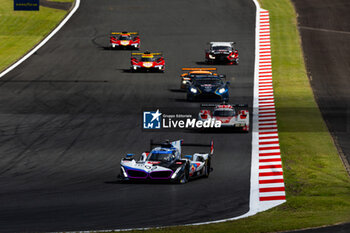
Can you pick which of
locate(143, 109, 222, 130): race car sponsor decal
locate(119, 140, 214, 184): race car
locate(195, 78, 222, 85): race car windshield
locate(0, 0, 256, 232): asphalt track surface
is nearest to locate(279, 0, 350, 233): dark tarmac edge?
locate(0, 0, 256, 232): asphalt track surface

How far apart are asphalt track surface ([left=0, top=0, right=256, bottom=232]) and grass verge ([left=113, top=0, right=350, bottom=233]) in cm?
175

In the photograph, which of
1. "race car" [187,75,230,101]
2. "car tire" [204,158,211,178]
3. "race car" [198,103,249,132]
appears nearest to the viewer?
"car tire" [204,158,211,178]

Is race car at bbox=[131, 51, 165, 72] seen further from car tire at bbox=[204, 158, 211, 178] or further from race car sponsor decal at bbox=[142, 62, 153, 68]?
car tire at bbox=[204, 158, 211, 178]

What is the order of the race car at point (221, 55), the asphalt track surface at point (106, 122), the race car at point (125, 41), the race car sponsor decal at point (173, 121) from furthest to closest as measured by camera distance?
the race car at point (125, 41) → the race car at point (221, 55) → the race car sponsor decal at point (173, 121) → the asphalt track surface at point (106, 122)

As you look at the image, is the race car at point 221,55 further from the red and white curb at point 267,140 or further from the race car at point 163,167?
the race car at point 163,167

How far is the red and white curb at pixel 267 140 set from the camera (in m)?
27.8

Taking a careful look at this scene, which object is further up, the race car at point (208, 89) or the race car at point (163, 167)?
the race car at point (208, 89)

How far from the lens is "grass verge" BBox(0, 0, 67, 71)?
6744cm

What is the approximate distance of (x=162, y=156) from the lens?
29.3 metres

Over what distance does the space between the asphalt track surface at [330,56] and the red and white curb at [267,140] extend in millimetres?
3120

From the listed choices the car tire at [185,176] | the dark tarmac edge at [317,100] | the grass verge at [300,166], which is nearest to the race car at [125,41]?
the grass verge at [300,166]

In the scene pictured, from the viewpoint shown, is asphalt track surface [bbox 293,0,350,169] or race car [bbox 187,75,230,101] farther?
race car [bbox 187,75,230,101]

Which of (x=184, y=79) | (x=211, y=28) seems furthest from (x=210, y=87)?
(x=211, y=28)

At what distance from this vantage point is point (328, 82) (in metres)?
56.2
